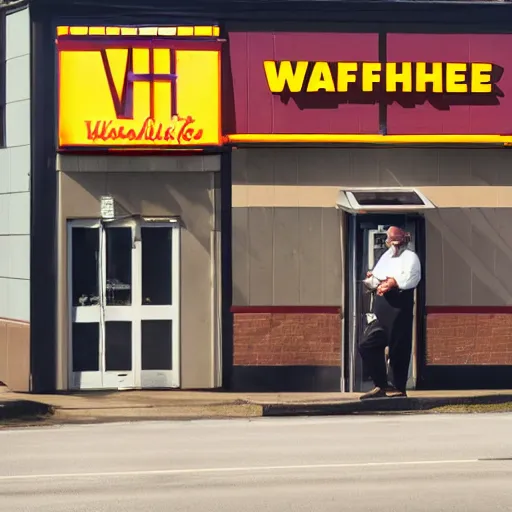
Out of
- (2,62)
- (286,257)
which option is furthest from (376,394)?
(2,62)

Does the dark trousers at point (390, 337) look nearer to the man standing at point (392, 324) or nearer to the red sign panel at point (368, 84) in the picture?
the man standing at point (392, 324)

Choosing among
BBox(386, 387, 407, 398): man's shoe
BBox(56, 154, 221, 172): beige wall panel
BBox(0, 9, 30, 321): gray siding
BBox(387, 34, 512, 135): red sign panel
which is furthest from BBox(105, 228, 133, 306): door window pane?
BBox(387, 34, 512, 135): red sign panel

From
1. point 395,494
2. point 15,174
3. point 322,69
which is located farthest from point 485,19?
point 395,494

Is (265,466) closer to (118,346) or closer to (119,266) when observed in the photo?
(118,346)

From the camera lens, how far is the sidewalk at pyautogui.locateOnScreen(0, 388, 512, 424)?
15.4 metres

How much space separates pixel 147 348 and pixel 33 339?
1.41 metres

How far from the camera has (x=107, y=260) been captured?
17141 mm

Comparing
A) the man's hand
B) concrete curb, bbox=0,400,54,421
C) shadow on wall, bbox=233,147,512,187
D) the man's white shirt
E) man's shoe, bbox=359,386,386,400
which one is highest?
shadow on wall, bbox=233,147,512,187

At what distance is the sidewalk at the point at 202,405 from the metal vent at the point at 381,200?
2.23m

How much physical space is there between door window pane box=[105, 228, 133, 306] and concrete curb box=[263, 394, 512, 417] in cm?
269

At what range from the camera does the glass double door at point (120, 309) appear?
56.1 feet

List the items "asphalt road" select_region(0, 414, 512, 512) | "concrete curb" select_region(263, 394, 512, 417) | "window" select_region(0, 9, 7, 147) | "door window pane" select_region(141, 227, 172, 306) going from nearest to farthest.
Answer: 1. "asphalt road" select_region(0, 414, 512, 512)
2. "concrete curb" select_region(263, 394, 512, 417)
3. "door window pane" select_region(141, 227, 172, 306)
4. "window" select_region(0, 9, 7, 147)

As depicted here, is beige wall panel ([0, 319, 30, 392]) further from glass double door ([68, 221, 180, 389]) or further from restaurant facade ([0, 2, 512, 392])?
glass double door ([68, 221, 180, 389])

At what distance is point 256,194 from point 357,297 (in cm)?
178
